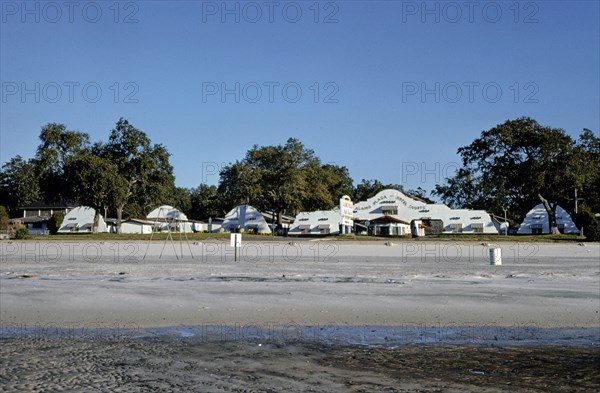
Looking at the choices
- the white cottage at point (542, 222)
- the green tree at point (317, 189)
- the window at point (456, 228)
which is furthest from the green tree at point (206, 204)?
the white cottage at point (542, 222)

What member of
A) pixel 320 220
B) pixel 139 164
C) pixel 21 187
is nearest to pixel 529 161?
pixel 320 220

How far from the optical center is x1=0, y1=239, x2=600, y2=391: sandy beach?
8969 mm

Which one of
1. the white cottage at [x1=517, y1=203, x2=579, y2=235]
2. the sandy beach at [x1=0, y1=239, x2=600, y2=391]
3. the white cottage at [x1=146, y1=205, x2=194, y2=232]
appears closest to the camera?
the sandy beach at [x1=0, y1=239, x2=600, y2=391]

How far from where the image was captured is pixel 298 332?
12.9 metres

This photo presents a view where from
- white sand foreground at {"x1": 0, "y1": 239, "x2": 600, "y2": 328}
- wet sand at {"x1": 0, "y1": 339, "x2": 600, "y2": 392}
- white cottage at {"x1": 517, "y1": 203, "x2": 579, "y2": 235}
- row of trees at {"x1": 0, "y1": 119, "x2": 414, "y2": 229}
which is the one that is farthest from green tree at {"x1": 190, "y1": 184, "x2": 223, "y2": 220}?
wet sand at {"x1": 0, "y1": 339, "x2": 600, "y2": 392}

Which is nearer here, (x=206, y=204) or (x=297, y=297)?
(x=297, y=297)

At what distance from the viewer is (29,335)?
12.3 meters

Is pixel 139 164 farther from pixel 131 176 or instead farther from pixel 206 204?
pixel 206 204

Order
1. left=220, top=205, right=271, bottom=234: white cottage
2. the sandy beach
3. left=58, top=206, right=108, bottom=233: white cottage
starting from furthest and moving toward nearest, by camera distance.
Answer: left=58, top=206, right=108, bottom=233: white cottage → left=220, top=205, right=271, bottom=234: white cottage → the sandy beach

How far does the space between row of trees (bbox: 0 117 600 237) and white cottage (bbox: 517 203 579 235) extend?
2038mm

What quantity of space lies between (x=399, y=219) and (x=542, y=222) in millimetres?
20246

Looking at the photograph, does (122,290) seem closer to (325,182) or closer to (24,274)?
(24,274)

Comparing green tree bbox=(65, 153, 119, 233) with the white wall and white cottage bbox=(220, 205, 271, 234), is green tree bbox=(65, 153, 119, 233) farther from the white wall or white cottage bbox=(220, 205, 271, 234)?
the white wall

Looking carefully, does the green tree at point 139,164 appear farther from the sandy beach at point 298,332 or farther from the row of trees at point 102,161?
the sandy beach at point 298,332
